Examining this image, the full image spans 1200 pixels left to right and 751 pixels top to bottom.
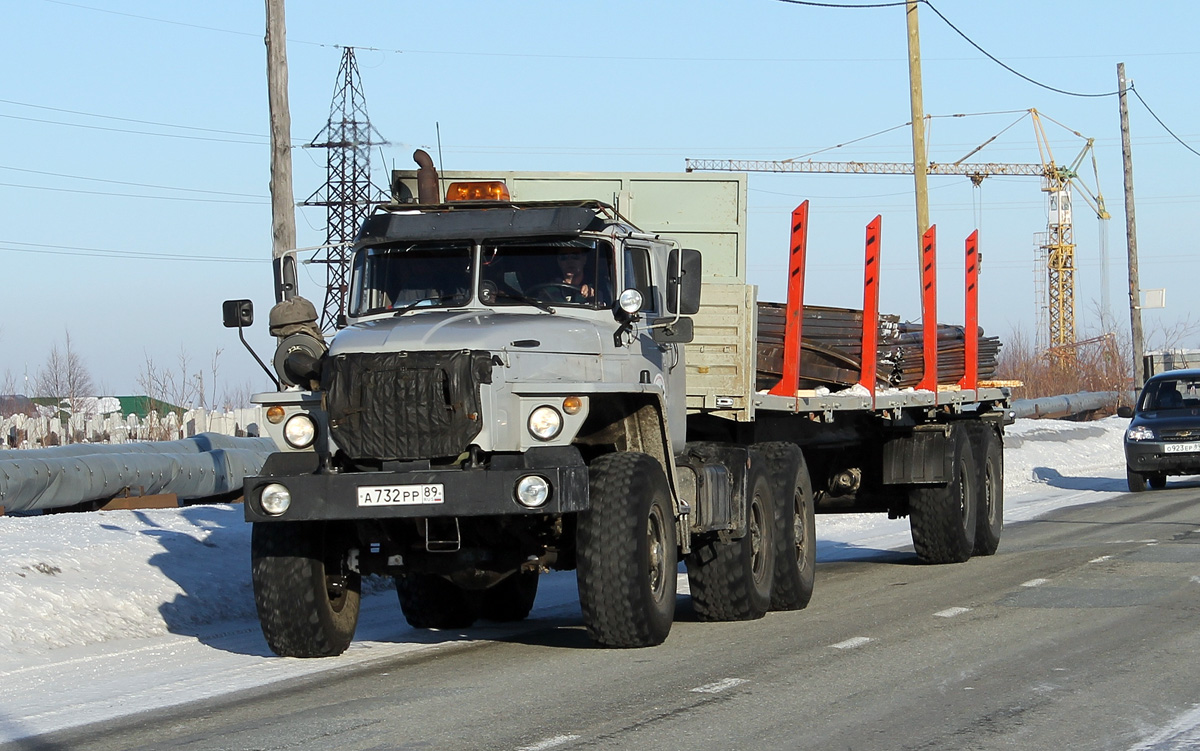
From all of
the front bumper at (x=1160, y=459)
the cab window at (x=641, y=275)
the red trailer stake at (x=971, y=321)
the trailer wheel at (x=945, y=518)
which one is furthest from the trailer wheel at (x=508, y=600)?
the front bumper at (x=1160, y=459)

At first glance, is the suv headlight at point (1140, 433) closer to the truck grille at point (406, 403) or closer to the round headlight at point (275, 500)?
the truck grille at point (406, 403)

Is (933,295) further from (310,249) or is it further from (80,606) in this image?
(80,606)

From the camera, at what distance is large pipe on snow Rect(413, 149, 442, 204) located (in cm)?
1025

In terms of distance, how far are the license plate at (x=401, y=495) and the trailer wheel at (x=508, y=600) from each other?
114 inches

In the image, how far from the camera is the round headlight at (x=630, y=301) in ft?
29.3

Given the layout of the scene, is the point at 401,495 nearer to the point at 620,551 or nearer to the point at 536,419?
the point at 536,419

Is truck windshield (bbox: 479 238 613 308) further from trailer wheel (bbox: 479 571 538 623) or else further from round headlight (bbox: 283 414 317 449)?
trailer wheel (bbox: 479 571 538 623)

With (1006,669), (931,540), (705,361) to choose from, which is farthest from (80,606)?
(931,540)

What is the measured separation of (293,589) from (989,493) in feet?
28.3

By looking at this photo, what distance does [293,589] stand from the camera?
28.1 feet

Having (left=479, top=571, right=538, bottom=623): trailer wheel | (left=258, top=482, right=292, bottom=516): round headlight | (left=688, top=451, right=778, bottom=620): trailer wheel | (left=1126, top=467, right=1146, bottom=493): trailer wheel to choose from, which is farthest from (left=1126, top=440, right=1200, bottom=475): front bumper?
(left=258, top=482, right=292, bottom=516): round headlight


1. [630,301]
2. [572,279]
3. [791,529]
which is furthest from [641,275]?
[791,529]

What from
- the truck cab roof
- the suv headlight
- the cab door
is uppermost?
the truck cab roof

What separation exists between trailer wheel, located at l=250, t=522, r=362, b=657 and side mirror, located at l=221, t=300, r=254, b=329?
128cm
